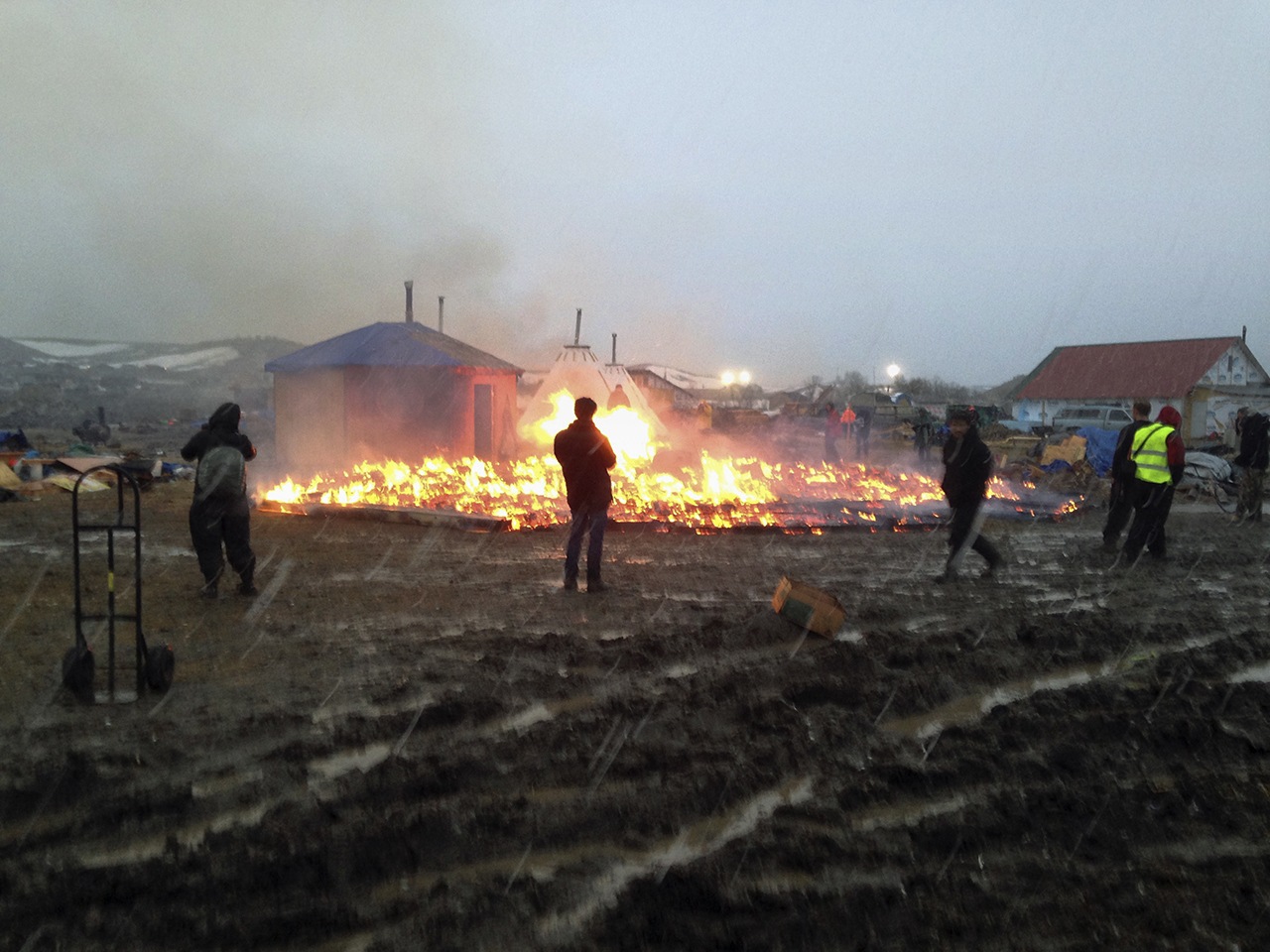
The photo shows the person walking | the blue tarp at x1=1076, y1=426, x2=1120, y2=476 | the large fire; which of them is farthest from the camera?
the blue tarp at x1=1076, y1=426, x2=1120, y2=476

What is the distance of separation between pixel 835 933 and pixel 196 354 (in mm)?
67763

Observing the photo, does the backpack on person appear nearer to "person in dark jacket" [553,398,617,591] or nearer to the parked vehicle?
"person in dark jacket" [553,398,617,591]

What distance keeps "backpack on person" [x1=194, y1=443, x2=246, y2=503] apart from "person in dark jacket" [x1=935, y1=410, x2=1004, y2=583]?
620cm

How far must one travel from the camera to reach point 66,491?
52.5 feet

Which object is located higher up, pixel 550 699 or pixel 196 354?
pixel 196 354

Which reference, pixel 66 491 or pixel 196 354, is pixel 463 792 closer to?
pixel 66 491

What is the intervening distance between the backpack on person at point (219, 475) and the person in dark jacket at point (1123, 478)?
28.9 ft

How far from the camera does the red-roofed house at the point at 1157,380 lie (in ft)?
137

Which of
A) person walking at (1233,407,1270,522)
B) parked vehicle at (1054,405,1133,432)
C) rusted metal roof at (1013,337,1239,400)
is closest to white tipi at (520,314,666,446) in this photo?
person walking at (1233,407,1270,522)

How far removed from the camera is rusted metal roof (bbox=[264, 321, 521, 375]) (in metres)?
22.0

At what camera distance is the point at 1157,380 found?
4494 centimetres

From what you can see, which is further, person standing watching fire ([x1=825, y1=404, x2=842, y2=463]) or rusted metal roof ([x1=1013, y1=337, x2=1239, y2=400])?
rusted metal roof ([x1=1013, y1=337, x2=1239, y2=400])

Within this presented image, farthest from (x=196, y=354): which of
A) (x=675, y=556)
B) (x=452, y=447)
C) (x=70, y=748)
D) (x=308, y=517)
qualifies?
(x=70, y=748)

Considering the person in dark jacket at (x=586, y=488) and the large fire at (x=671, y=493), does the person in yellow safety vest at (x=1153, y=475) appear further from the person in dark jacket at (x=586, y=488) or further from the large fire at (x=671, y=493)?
the person in dark jacket at (x=586, y=488)
